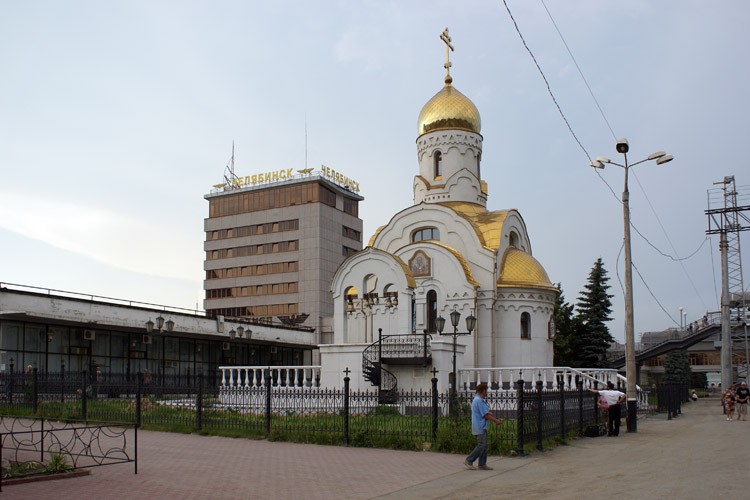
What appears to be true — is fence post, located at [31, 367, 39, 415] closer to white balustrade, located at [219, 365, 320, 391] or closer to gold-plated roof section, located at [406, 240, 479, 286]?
white balustrade, located at [219, 365, 320, 391]

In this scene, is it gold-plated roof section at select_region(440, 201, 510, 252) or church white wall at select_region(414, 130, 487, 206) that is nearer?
gold-plated roof section at select_region(440, 201, 510, 252)

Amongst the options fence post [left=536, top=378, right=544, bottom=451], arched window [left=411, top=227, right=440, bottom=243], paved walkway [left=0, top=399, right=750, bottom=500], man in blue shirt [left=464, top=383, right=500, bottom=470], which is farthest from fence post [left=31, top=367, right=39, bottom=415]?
arched window [left=411, top=227, right=440, bottom=243]

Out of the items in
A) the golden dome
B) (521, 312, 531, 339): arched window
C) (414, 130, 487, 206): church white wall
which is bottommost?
(521, 312, 531, 339): arched window

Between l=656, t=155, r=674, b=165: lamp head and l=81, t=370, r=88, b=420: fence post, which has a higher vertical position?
l=656, t=155, r=674, b=165: lamp head

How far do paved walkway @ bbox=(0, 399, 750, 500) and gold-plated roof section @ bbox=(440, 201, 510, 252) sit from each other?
630 inches

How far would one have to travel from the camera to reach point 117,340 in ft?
117

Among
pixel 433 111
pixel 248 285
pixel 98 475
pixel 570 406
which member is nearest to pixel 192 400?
pixel 98 475

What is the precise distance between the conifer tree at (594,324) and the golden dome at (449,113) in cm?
1629

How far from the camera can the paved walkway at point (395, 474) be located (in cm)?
1066

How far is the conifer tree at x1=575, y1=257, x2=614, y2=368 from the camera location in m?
46.7

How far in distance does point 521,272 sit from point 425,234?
4714 millimetres

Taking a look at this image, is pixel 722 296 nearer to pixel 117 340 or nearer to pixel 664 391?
pixel 664 391

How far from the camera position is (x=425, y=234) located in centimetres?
3400

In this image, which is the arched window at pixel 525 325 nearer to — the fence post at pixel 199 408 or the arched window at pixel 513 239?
the arched window at pixel 513 239
